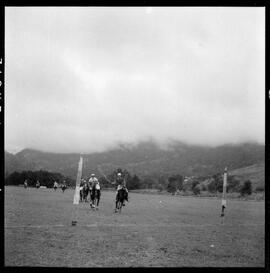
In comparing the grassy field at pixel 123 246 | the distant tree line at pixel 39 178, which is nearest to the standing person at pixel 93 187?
the grassy field at pixel 123 246

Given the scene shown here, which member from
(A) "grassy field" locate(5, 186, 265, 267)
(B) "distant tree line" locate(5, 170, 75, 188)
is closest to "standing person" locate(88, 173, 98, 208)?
(A) "grassy field" locate(5, 186, 265, 267)

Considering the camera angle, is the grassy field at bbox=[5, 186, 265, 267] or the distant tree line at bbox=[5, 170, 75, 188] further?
the distant tree line at bbox=[5, 170, 75, 188]

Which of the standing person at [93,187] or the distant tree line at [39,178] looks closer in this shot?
the standing person at [93,187]

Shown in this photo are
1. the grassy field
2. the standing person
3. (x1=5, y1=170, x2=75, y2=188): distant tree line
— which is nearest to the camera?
the grassy field

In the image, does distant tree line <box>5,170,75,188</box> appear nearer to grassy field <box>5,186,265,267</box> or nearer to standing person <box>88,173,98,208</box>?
standing person <box>88,173,98,208</box>

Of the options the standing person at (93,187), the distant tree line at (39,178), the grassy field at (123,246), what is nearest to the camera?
the grassy field at (123,246)

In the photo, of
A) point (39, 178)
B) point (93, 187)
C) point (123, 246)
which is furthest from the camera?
point (39, 178)

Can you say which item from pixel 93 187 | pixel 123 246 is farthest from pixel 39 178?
pixel 123 246

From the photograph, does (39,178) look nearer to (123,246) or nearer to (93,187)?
(93,187)

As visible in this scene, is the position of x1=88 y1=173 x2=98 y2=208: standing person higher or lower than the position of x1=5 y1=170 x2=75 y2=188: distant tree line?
higher

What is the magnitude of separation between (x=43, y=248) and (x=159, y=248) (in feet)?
9.92

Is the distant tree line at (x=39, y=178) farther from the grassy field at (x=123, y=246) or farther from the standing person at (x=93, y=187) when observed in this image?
the grassy field at (x=123, y=246)
